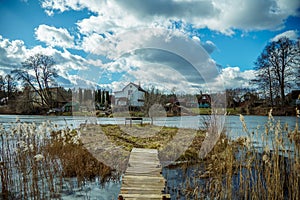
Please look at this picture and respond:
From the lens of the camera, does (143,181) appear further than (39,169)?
No

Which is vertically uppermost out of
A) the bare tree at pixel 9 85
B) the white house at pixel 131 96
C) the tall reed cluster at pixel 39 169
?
the bare tree at pixel 9 85

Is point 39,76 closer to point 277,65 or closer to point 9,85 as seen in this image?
Result: point 9,85

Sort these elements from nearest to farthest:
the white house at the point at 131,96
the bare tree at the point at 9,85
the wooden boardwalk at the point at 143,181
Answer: the wooden boardwalk at the point at 143,181 < the white house at the point at 131,96 < the bare tree at the point at 9,85

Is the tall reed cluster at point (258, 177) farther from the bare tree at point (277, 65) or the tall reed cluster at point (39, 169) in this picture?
the bare tree at point (277, 65)

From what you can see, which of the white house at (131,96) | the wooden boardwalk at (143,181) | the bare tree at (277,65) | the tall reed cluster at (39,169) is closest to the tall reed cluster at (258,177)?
the wooden boardwalk at (143,181)

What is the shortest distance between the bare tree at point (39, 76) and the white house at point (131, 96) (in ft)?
29.6

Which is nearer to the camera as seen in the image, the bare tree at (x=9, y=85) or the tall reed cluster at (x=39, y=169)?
the tall reed cluster at (x=39, y=169)

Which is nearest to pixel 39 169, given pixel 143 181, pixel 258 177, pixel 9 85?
pixel 143 181

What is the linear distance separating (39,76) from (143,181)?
17192 mm

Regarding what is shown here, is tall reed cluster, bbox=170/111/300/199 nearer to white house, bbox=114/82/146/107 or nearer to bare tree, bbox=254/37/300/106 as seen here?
white house, bbox=114/82/146/107

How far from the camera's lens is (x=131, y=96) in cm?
1087

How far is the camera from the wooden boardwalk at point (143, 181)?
279 centimetres

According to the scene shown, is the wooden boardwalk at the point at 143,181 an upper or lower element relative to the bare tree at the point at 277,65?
lower

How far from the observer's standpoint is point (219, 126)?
6520mm
